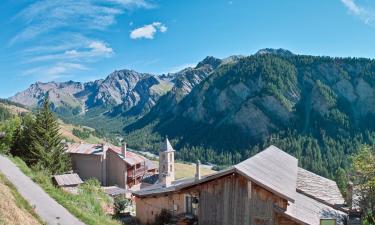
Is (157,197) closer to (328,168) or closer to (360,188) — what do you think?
(360,188)

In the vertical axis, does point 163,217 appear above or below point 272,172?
below

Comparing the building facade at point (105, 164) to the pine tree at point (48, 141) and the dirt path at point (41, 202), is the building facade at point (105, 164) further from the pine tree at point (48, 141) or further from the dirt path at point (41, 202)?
the dirt path at point (41, 202)

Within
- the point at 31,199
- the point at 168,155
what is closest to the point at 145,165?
the point at 168,155

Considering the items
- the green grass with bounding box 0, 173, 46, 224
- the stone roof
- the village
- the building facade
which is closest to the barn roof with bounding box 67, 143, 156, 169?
the building facade

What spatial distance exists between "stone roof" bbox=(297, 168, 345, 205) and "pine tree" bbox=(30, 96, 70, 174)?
32.2m

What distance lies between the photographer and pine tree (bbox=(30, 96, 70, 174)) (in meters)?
55.0

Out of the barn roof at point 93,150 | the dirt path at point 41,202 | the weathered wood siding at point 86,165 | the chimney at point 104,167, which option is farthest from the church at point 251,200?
the chimney at point 104,167

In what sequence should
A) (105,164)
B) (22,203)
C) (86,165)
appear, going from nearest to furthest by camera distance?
(22,203) < (86,165) < (105,164)

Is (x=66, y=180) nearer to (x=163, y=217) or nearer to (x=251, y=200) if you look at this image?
Result: (x=163, y=217)

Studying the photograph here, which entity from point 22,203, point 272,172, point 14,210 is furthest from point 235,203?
point 14,210

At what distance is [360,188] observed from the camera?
3384cm

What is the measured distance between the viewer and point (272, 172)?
30.9 meters

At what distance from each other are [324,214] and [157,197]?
13.1m

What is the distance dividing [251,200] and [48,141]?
38033 millimetres
